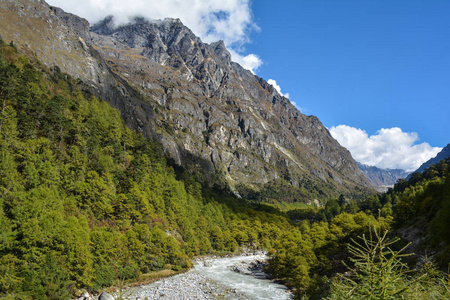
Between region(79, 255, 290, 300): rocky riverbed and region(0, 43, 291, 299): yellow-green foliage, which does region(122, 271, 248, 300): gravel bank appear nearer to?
region(79, 255, 290, 300): rocky riverbed

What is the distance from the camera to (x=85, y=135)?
7075cm

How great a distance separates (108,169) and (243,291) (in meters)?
47.7

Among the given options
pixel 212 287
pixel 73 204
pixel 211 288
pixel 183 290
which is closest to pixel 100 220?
pixel 73 204

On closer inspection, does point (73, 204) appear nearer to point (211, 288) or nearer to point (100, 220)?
point (100, 220)

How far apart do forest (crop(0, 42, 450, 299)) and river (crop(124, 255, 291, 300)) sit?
5.01 m

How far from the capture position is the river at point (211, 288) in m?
47.2

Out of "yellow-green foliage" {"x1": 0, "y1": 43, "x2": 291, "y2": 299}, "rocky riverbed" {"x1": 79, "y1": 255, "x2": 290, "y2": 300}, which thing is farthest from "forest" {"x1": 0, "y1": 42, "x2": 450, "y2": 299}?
"rocky riverbed" {"x1": 79, "y1": 255, "x2": 290, "y2": 300}

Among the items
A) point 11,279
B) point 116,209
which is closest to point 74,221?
point 11,279

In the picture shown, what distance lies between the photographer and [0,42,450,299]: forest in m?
35.9

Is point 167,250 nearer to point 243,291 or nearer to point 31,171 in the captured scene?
point 243,291

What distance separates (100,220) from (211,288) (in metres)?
30.5

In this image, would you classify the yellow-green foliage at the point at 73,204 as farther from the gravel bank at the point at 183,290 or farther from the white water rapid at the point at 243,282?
the white water rapid at the point at 243,282

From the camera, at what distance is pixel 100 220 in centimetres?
5716

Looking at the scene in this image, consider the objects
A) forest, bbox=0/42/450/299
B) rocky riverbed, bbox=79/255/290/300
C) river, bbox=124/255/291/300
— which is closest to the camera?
forest, bbox=0/42/450/299
